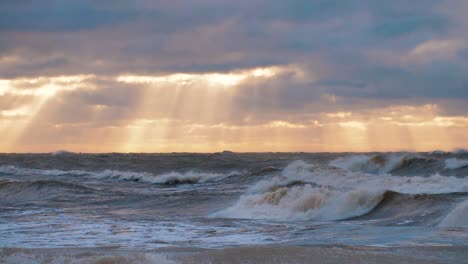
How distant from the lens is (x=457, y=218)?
12102 millimetres

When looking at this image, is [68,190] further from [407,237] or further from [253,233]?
[407,237]

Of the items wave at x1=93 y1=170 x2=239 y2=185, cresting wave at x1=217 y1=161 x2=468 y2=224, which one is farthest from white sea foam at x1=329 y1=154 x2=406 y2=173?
cresting wave at x1=217 y1=161 x2=468 y2=224

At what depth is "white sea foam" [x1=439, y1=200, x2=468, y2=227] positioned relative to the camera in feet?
39.1

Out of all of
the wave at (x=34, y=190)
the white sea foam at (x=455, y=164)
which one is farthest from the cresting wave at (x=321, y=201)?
the white sea foam at (x=455, y=164)

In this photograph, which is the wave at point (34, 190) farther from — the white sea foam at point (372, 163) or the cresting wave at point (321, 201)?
the white sea foam at point (372, 163)

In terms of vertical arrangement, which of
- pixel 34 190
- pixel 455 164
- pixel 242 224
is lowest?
pixel 242 224

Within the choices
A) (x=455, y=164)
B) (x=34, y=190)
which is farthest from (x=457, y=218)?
(x=455, y=164)

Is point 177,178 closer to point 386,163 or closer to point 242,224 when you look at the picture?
point 386,163

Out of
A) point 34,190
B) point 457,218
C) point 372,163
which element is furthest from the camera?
point 372,163

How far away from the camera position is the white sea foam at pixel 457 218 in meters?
11.9

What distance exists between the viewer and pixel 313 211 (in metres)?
16.0

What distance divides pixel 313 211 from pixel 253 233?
401 centimetres

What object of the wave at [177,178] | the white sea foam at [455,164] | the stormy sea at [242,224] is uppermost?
the white sea foam at [455,164]

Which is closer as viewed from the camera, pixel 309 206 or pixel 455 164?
pixel 309 206
